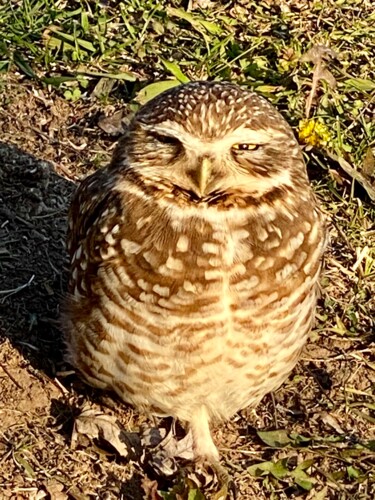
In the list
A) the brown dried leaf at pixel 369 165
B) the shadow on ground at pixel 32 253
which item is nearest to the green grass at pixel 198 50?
the brown dried leaf at pixel 369 165

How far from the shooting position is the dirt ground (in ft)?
12.9

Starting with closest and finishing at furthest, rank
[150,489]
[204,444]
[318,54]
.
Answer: [150,489] < [204,444] < [318,54]

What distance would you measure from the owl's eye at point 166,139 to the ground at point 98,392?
111cm

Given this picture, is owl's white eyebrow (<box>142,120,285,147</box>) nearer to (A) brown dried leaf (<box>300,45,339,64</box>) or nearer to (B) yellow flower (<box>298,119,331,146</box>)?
(B) yellow flower (<box>298,119,331,146</box>)

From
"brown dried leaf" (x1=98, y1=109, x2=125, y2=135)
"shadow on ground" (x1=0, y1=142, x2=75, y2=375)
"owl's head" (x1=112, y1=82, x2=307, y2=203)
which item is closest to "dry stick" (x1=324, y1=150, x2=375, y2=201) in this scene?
"brown dried leaf" (x1=98, y1=109, x2=125, y2=135)

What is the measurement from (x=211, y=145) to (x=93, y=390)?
1.24 metres

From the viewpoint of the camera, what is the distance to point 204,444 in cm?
404

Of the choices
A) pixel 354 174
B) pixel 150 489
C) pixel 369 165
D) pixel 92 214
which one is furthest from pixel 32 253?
pixel 369 165

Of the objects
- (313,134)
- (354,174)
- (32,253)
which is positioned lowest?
(32,253)

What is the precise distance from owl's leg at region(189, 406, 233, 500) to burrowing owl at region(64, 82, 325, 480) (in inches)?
10.4

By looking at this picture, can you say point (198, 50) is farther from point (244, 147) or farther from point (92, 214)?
point (244, 147)

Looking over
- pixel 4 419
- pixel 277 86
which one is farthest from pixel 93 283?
pixel 277 86

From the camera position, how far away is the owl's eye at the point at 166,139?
3.46 metres

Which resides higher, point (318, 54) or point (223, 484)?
point (318, 54)
